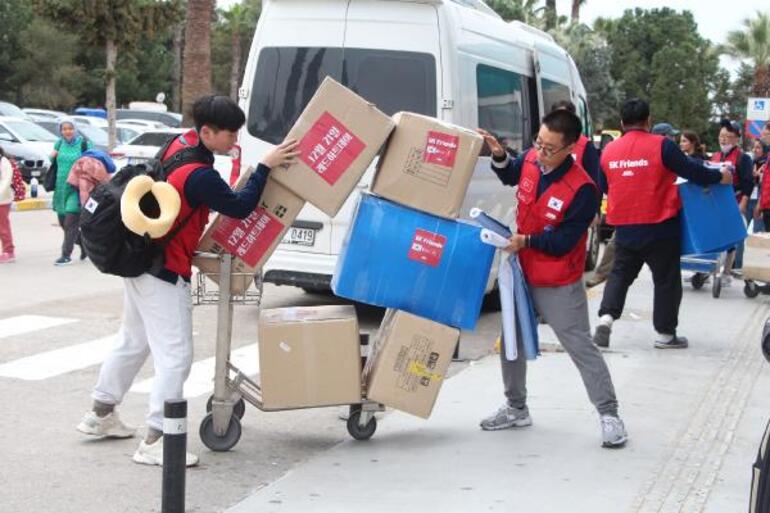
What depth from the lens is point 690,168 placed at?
9.14 metres

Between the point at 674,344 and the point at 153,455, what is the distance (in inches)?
208

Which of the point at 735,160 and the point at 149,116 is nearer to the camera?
the point at 735,160

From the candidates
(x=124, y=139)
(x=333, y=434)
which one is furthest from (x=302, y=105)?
(x=124, y=139)

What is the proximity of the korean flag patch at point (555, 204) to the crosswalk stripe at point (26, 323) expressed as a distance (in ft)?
17.5

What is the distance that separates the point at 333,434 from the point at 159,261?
1.68 meters

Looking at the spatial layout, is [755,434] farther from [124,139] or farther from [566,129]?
[124,139]

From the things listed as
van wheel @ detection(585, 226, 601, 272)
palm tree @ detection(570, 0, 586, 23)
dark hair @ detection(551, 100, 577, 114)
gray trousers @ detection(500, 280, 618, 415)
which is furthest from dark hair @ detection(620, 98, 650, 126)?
palm tree @ detection(570, 0, 586, 23)

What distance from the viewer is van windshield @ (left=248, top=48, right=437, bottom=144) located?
33.9 ft

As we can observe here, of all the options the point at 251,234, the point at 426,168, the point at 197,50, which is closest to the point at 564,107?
the point at 426,168

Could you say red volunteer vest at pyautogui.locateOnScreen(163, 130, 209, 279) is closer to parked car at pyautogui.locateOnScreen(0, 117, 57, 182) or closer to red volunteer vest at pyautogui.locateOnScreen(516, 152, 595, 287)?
red volunteer vest at pyautogui.locateOnScreen(516, 152, 595, 287)

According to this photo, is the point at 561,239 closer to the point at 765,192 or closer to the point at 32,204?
the point at 765,192

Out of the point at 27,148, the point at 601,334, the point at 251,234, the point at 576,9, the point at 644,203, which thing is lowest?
the point at 27,148

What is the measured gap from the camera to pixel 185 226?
19.5 feet

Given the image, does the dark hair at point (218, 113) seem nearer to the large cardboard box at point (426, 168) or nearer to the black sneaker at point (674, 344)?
the large cardboard box at point (426, 168)
